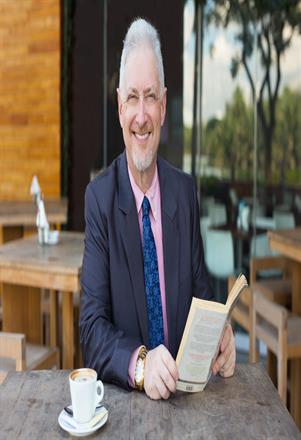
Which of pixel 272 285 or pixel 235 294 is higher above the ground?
pixel 235 294

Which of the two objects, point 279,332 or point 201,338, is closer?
point 201,338

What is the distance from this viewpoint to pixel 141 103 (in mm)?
1395

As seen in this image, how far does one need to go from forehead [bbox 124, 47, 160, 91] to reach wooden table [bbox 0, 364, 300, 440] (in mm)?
713

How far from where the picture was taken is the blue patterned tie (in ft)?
5.00

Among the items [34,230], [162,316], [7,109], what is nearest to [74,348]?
[34,230]

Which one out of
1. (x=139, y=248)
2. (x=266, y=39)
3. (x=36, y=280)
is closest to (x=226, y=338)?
(x=139, y=248)

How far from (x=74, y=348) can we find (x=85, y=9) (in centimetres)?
301

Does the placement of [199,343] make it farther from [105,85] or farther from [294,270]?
[105,85]

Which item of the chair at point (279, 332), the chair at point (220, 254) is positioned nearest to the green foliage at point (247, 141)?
the chair at point (220, 254)

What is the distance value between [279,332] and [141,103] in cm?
151

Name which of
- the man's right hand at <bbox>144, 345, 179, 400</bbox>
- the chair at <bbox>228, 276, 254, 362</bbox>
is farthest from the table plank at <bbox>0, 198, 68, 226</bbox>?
the man's right hand at <bbox>144, 345, 179, 400</bbox>

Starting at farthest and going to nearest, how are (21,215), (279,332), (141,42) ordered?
(21,215) < (279,332) < (141,42)

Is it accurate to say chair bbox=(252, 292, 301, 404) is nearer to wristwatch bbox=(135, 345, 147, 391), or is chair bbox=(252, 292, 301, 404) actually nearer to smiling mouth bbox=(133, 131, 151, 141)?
wristwatch bbox=(135, 345, 147, 391)

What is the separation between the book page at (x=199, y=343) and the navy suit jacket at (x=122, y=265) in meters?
0.16
